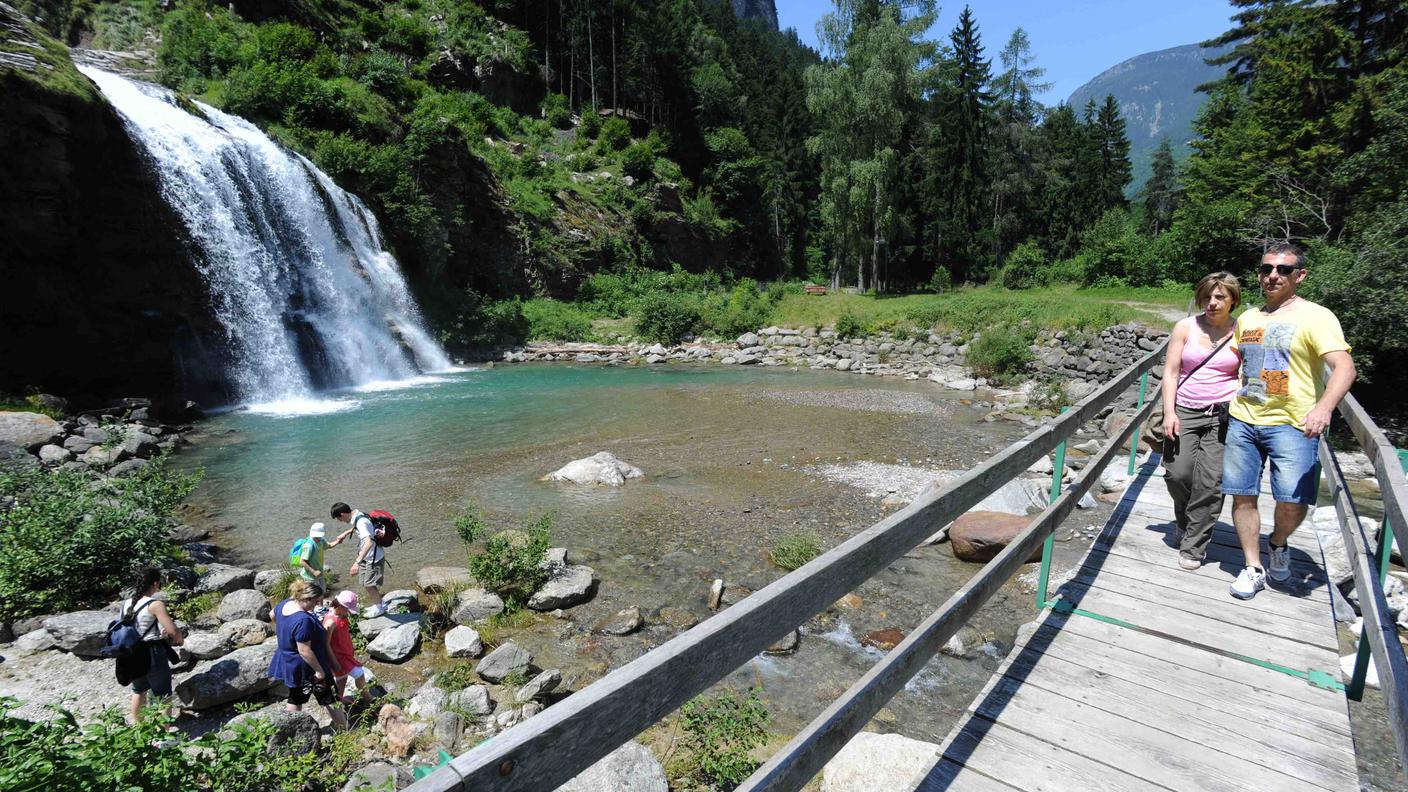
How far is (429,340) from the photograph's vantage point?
96.6 ft

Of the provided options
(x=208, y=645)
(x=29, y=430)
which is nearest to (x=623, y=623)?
(x=208, y=645)

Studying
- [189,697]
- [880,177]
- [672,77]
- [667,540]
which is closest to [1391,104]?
[880,177]

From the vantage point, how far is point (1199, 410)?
4941 mm

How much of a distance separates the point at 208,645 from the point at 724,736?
4896 millimetres

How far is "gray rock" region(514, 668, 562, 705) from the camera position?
5.42 metres

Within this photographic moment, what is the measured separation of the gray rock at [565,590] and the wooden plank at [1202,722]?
5.06 metres

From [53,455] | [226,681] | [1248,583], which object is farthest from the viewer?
[53,455]

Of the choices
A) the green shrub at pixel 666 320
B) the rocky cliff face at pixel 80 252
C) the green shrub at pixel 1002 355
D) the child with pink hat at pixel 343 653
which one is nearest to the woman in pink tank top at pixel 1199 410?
the child with pink hat at pixel 343 653

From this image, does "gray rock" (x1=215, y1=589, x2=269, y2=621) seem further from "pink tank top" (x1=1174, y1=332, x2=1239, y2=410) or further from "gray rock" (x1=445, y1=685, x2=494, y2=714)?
"pink tank top" (x1=1174, y1=332, x2=1239, y2=410)

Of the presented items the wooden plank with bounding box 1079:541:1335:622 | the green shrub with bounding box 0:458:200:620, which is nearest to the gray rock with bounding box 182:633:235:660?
the green shrub with bounding box 0:458:200:620

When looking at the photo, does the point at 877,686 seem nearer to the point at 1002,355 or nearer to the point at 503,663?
the point at 503,663

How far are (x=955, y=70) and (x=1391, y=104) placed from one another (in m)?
28.5

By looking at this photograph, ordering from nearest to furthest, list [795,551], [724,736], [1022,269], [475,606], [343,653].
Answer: [724,736], [343,653], [475,606], [795,551], [1022,269]

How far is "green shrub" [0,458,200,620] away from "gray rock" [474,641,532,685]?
14.3ft
